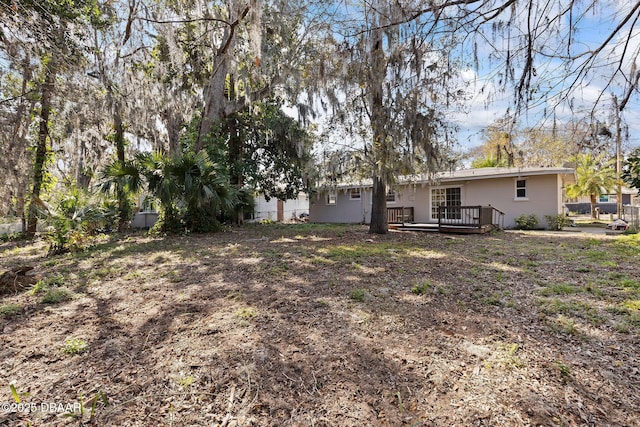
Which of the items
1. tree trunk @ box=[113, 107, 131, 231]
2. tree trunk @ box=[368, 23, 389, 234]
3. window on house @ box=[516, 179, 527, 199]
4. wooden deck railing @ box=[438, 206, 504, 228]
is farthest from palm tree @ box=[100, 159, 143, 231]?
window on house @ box=[516, 179, 527, 199]

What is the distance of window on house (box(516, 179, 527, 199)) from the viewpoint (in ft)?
44.5

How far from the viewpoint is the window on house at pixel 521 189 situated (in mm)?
13555

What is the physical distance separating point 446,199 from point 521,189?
10.2 ft

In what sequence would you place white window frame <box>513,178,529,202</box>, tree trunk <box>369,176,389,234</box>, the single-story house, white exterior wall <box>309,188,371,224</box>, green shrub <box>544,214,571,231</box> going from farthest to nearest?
white exterior wall <box>309,188,371,224</box> → white window frame <box>513,178,529,202</box> → the single-story house → green shrub <box>544,214,571,231</box> → tree trunk <box>369,176,389,234</box>

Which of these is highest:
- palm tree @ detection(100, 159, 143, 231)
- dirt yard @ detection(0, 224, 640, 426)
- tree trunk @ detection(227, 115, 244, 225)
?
tree trunk @ detection(227, 115, 244, 225)

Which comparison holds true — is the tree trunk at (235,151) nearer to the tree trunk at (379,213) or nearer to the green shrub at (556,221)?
the tree trunk at (379,213)

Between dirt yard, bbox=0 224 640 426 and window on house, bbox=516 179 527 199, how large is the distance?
902cm

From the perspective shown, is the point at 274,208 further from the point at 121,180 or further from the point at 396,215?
the point at 121,180

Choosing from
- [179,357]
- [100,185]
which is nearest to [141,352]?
[179,357]

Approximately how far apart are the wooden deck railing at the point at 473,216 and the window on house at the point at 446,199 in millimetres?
48

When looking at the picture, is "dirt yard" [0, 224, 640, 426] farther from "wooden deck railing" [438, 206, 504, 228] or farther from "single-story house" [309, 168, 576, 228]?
"single-story house" [309, 168, 576, 228]

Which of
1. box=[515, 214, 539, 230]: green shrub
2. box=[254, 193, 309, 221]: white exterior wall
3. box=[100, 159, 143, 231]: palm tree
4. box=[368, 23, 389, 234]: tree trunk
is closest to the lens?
box=[368, 23, 389, 234]: tree trunk

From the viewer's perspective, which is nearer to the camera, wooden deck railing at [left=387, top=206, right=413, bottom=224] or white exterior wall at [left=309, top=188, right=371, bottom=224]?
wooden deck railing at [left=387, top=206, right=413, bottom=224]

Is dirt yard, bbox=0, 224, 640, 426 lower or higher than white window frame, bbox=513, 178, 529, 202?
lower
